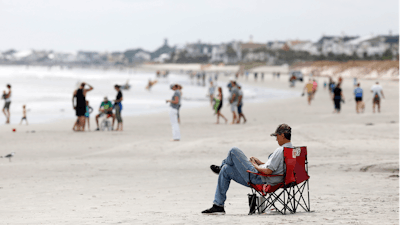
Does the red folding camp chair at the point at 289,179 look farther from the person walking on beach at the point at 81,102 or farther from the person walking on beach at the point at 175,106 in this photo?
the person walking on beach at the point at 81,102

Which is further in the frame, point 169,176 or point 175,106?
point 175,106

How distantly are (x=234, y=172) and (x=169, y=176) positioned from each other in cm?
282

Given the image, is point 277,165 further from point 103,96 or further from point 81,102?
point 103,96

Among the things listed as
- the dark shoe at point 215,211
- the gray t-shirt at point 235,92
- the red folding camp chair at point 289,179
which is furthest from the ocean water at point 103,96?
the red folding camp chair at point 289,179

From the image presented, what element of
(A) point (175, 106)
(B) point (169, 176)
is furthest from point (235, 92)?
(B) point (169, 176)

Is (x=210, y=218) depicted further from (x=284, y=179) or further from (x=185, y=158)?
(x=185, y=158)

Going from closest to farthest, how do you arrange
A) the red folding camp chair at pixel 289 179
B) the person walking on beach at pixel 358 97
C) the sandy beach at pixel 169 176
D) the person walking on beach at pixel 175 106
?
1. the red folding camp chair at pixel 289 179
2. the sandy beach at pixel 169 176
3. the person walking on beach at pixel 175 106
4. the person walking on beach at pixel 358 97

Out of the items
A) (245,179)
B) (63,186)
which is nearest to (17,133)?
(63,186)

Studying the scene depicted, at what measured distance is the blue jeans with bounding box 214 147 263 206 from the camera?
201 inches

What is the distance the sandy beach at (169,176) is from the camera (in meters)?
5.02

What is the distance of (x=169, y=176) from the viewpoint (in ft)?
25.8

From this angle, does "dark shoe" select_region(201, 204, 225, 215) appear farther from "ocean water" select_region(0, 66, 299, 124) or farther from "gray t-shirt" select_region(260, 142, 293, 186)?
"ocean water" select_region(0, 66, 299, 124)

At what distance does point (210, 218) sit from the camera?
15.8 ft

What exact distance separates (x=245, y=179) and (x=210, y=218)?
61 centimetres
